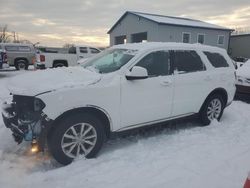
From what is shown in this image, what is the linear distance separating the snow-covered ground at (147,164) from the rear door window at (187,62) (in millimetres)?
1277

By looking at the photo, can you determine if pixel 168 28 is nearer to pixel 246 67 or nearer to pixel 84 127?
pixel 246 67

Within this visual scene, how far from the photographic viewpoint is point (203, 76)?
527 cm

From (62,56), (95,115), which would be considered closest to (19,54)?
(62,56)

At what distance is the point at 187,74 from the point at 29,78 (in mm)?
2892

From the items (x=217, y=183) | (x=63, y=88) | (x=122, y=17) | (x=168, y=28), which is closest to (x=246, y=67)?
(x=217, y=183)

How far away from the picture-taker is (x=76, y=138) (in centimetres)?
383

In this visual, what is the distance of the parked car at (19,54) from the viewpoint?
57.9ft

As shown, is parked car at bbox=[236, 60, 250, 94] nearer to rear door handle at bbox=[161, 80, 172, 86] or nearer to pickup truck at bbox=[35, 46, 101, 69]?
rear door handle at bbox=[161, 80, 172, 86]

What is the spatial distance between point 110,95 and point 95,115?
385mm

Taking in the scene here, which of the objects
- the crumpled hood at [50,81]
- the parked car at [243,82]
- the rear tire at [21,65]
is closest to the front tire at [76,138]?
the crumpled hood at [50,81]

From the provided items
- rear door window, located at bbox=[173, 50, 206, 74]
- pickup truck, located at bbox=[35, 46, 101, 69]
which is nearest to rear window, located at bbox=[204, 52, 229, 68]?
rear door window, located at bbox=[173, 50, 206, 74]

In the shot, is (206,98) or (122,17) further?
(122,17)

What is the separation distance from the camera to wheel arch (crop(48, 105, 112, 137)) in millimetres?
3605

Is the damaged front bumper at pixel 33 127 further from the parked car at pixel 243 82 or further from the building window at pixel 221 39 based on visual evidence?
the building window at pixel 221 39
